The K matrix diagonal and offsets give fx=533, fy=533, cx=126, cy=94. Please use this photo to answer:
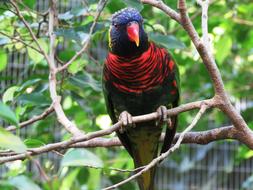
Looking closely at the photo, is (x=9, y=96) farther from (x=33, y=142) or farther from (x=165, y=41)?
(x=165, y=41)

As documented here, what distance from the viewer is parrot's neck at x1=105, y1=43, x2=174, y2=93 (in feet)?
6.43

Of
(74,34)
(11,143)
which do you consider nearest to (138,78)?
(74,34)

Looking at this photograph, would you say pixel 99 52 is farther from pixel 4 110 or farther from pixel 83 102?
pixel 4 110

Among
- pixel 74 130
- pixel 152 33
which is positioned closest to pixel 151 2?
pixel 74 130

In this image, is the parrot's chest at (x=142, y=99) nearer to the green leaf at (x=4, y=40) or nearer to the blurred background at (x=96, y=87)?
the blurred background at (x=96, y=87)

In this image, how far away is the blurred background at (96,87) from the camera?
194cm

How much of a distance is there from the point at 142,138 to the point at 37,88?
1.58 feet

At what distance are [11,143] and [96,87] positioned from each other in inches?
45.9

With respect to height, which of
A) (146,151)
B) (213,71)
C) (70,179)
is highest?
(213,71)

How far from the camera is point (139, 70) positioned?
6.43ft

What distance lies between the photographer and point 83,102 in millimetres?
2279

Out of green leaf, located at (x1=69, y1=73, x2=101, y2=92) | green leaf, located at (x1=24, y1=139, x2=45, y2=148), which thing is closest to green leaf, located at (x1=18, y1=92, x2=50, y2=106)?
green leaf, located at (x1=69, y1=73, x2=101, y2=92)

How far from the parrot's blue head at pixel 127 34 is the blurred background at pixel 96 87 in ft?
0.31

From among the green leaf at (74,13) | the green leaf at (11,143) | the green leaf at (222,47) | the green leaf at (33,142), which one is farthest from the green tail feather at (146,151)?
the green leaf at (11,143)
